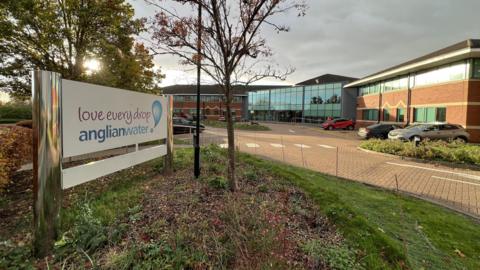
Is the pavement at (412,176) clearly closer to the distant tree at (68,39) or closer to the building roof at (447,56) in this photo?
the distant tree at (68,39)

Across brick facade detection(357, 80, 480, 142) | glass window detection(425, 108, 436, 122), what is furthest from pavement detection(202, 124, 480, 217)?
glass window detection(425, 108, 436, 122)

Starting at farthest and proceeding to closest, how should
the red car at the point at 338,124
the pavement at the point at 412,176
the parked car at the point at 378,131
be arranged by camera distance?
the red car at the point at 338,124, the parked car at the point at 378,131, the pavement at the point at 412,176

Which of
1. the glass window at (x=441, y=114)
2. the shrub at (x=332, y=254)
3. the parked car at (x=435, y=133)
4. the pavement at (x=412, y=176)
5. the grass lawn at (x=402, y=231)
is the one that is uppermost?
the glass window at (x=441, y=114)

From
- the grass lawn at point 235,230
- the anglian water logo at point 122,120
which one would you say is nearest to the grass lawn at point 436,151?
the grass lawn at point 235,230

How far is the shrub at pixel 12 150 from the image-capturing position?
4.64m

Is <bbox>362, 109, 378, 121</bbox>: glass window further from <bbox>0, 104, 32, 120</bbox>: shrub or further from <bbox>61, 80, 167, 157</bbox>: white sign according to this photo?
<bbox>0, 104, 32, 120</bbox>: shrub

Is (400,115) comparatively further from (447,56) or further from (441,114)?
(447,56)

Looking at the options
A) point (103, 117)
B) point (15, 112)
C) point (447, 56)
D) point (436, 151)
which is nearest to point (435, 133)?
point (436, 151)

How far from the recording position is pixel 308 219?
377 cm

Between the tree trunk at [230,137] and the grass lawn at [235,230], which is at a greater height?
the tree trunk at [230,137]

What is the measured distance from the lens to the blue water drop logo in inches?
239

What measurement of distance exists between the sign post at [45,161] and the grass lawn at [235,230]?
198 mm

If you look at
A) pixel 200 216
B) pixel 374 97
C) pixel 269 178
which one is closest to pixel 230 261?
pixel 200 216

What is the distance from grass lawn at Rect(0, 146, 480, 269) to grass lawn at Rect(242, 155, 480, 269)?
0.7 inches
